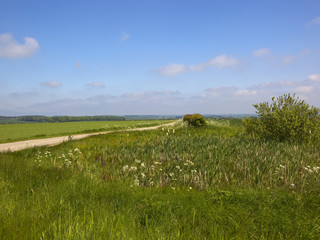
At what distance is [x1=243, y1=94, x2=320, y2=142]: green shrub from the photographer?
10523mm

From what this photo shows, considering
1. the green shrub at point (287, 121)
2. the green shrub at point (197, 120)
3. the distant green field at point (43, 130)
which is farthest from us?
the green shrub at point (197, 120)

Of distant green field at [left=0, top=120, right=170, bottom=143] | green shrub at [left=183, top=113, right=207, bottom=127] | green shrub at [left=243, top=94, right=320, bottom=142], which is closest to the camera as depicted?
green shrub at [left=243, top=94, right=320, bottom=142]

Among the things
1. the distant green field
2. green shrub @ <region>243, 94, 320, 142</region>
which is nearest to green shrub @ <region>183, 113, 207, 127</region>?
the distant green field

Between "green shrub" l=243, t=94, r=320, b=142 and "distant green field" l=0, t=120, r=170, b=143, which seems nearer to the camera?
"green shrub" l=243, t=94, r=320, b=142

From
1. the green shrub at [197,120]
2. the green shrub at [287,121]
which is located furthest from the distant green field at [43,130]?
the green shrub at [287,121]

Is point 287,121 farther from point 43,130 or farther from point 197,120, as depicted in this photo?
point 43,130

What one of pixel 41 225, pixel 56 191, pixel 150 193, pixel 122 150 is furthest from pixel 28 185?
pixel 122 150

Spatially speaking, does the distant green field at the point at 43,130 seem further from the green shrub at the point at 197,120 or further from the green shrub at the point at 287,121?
the green shrub at the point at 287,121

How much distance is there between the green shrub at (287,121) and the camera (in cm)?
1052

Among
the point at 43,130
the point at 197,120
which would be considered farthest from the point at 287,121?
the point at 43,130

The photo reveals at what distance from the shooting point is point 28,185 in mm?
4398

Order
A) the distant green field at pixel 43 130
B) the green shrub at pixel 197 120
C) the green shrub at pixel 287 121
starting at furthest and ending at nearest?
the green shrub at pixel 197 120 < the distant green field at pixel 43 130 < the green shrub at pixel 287 121

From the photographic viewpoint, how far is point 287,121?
418 inches

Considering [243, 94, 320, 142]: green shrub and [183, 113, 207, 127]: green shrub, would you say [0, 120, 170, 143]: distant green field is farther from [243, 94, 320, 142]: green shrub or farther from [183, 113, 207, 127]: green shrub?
[243, 94, 320, 142]: green shrub
